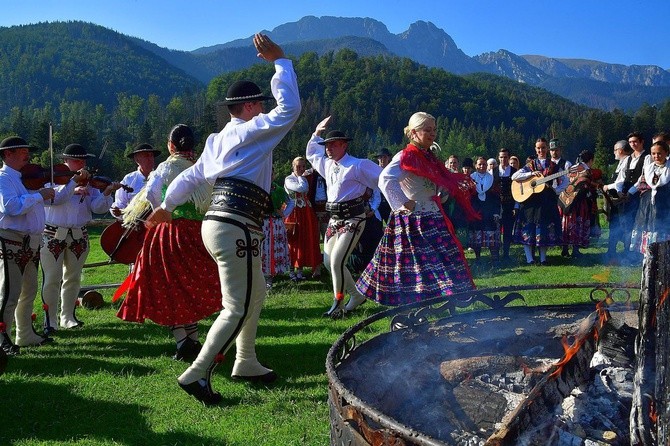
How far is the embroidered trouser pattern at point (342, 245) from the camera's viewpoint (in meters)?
6.27

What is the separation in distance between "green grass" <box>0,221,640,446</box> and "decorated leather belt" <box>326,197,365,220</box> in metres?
1.10

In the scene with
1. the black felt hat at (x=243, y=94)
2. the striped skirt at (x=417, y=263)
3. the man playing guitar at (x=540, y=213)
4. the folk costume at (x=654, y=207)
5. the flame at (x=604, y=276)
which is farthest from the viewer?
the man playing guitar at (x=540, y=213)

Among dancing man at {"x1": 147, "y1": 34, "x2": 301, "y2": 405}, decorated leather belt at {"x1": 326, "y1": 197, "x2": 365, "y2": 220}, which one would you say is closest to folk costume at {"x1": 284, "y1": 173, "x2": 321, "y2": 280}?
decorated leather belt at {"x1": 326, "y1": 197, "x2": 365, "y2": 220}

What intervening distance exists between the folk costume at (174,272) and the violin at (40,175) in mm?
1791

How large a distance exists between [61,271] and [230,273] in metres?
3.37

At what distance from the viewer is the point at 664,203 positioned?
7781 millimetres

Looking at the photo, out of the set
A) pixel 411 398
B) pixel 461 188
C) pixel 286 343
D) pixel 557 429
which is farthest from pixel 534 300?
pixel 557 429

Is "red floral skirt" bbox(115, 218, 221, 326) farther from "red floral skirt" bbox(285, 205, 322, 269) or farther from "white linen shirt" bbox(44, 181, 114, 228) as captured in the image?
"red floral skirt" bbox(285, 205, 322, 269)

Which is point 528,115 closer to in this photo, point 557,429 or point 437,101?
point 437,101

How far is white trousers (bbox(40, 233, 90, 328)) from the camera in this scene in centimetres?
612

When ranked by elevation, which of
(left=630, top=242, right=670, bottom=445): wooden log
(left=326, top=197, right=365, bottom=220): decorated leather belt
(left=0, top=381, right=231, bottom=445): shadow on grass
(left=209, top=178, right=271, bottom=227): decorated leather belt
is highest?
(left=209, top=178, right=271, bottom=227): decorated leather belt

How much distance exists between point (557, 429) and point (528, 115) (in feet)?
358

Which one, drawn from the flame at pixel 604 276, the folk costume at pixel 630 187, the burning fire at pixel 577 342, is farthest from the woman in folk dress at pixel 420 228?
the folk costume at pixel 630 187

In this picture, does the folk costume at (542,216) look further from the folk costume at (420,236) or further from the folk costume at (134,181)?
the folk costume at (134,181)
